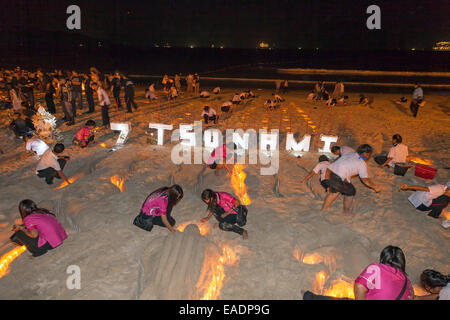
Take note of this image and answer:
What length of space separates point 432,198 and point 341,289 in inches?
110

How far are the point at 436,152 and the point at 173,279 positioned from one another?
908cm

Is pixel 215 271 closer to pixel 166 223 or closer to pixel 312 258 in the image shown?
pixel 166 223

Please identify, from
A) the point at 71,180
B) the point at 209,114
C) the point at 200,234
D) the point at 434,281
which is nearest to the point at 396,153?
the point at 434,281

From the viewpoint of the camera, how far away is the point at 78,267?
12.8 feet

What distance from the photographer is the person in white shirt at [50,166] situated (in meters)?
5.87

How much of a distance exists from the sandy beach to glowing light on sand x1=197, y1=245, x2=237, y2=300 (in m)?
0.02

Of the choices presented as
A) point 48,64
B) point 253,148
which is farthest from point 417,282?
point 48,64

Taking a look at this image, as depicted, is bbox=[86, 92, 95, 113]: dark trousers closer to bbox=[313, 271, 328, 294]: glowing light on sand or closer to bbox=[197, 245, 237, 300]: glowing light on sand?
bbox=[197, 245, 237, 300]: glowing light on sand

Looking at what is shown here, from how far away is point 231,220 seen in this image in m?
4.67

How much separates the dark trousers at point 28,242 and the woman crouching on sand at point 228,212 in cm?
255

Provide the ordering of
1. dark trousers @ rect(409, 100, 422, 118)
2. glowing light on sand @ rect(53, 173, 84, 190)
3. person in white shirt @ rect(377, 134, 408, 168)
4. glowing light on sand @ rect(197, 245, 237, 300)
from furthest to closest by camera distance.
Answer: dark trousers @ rect(409, 100, 422, 118) < person in white shirt @ rect(377, 134, 408, 168) < glowing light on sand @ rect(53, 173, 84, 190) < glowing light on sand @ rect(197, 245, 237, 300)

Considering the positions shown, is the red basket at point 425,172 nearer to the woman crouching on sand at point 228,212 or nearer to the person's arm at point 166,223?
the woman crouching on sand at point 228,212

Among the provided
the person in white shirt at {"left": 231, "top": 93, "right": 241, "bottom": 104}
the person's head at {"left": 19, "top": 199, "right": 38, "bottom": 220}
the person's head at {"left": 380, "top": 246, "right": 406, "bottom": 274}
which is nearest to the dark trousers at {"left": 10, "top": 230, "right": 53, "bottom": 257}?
the person's head at {"left": 19, "top": 199, "right": 38, "bottom": 220}

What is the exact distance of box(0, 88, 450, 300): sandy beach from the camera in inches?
146
